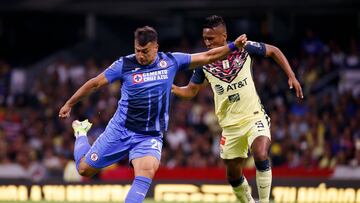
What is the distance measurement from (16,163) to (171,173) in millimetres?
4396

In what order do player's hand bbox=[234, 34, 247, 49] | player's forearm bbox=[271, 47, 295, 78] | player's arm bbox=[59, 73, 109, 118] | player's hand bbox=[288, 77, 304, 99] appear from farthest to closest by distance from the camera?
player's forearm bbox=[271, 47, 295, 78]
player's hand bbox=[288, 77, 304, 99]
player's arm bbox=[59, 73, 109, 118]
player's hand bbox=[234, 34, 247, 49]

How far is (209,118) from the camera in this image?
2127cm

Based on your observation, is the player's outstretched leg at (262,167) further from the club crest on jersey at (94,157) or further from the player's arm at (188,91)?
the club crest on jersey at (94,157)

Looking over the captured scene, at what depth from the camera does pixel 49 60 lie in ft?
91.4

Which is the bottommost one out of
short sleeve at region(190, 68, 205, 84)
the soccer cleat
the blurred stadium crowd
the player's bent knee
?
the blurred stadium crowd

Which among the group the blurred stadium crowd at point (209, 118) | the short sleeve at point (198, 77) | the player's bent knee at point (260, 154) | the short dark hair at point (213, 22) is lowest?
the blurred stadium crowd at point (209, 118)

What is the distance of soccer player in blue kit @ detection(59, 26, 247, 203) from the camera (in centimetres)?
951

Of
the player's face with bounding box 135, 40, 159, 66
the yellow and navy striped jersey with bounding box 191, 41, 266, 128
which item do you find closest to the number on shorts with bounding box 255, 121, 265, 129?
the yellow and navy striped jersey with bounding box 191, 41, 266, 128

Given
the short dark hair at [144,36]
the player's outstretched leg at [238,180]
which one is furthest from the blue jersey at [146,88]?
the player's outstretched leg at [238,180]

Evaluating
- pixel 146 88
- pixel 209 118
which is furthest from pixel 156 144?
pixel 209 118

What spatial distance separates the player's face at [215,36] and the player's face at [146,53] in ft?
4.40

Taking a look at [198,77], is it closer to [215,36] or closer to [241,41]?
[215,36]

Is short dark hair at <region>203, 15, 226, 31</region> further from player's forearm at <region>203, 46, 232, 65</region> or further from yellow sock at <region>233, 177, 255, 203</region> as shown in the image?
yellow sock at <region>233, 177, 255, 203</region>

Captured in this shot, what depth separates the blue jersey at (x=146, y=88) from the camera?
9.62 metres
